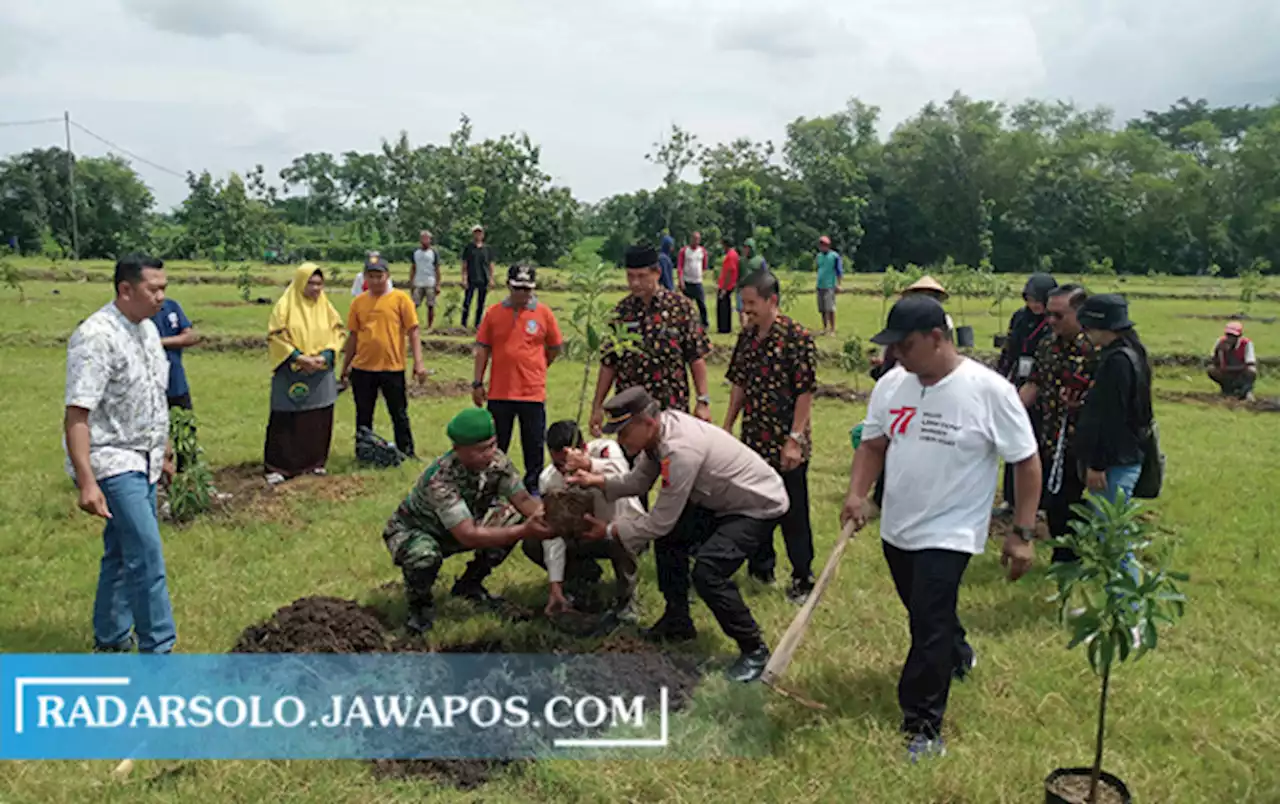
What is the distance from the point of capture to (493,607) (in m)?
5.70

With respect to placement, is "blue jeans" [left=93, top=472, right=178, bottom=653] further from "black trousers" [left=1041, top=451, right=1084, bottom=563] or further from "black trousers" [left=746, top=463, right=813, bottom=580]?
"black trousers" [left=1041, top=451, right=1084, bottom=563]

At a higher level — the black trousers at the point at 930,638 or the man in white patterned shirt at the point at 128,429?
the man in white patterned shirt at the point at 128,429

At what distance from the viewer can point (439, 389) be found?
1338 cm

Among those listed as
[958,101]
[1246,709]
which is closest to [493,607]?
[1246,709]

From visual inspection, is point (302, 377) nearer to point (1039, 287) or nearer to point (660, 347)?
point (660, 347)

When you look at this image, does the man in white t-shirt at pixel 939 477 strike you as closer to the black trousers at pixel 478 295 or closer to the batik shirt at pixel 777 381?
the batik shirt at pixel 777 381

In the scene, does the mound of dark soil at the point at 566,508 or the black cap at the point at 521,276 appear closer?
the mound of dark soil at the point at 566,508

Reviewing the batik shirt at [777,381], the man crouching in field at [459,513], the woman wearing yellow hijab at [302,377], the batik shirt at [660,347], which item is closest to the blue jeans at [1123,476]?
the batik shirt at [777,381]

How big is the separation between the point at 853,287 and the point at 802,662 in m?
27.5

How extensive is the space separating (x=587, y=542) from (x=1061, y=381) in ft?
11.1

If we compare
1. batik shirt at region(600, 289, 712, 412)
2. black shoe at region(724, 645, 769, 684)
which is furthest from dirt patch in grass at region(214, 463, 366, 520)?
black shoe at region(724, 645, 769, 684)

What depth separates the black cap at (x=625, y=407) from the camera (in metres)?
4.59

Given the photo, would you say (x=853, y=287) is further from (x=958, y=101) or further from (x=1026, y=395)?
(x=958, y=101)

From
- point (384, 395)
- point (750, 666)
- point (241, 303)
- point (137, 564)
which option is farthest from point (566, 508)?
point (241, 303)
